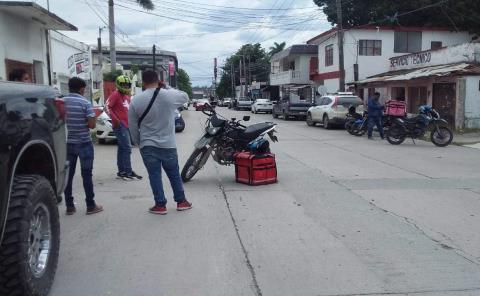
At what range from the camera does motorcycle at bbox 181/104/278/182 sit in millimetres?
8852

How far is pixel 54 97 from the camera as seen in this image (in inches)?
179

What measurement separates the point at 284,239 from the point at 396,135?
37.9ft

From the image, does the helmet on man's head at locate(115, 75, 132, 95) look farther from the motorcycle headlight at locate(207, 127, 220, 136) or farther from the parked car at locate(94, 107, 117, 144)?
the parked car at locate(94, 107, 117, 144)

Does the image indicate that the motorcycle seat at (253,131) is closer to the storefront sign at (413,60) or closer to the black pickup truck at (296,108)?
the storefront sign at (413,60)

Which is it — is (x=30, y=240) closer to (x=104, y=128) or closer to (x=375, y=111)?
(x=104, y=128)

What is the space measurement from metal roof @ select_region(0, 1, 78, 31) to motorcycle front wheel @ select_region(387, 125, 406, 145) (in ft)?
34.9

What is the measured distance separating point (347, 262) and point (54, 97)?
304cm

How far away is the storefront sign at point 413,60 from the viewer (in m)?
27.1

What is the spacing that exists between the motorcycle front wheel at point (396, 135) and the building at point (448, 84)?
244 inches

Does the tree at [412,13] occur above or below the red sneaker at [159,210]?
above

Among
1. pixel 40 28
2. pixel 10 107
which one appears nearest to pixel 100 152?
pixel 40 28

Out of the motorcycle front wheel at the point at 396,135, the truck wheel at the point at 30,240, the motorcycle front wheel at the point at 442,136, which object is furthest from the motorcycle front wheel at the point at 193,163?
the motorcycle front wheel at the point at 442,136

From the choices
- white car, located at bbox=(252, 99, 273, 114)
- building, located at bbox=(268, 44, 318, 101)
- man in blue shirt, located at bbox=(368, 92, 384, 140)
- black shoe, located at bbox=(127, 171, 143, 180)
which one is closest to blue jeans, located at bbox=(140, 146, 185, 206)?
black shoe, located at bbox=(127, 171, 143, 180)

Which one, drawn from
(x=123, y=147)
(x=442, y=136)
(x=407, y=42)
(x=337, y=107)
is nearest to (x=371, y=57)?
(x=407, y=42)
